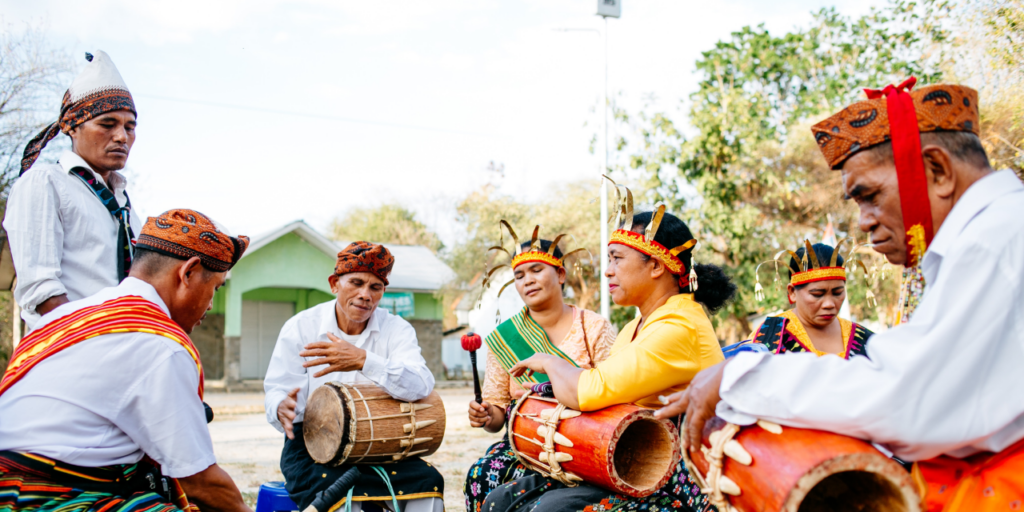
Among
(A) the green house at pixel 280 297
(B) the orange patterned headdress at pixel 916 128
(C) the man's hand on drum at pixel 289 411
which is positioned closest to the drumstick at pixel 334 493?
(C) the man's hand on drum at pixel 289 411

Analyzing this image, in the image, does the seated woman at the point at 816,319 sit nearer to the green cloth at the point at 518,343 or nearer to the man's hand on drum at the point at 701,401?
the green cloth at the point at 518,343

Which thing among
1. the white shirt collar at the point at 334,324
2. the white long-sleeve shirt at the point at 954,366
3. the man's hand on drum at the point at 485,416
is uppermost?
the white long-sleeve shirt at the point at 954,366

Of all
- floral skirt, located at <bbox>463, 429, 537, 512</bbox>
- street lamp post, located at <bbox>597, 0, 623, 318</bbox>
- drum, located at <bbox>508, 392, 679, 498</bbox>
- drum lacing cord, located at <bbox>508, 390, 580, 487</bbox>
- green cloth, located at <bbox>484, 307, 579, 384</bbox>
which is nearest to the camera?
drum, located at <bbox>508, 392, 679, 498</bbox>

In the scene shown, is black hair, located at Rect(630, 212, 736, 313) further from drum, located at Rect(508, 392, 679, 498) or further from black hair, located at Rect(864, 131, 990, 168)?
black hair, located at Rect(864, 131, 990, 168)

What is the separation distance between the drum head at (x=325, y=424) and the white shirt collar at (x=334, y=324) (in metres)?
0.49

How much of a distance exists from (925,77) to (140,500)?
16.8m

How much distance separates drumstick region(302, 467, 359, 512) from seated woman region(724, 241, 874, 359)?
8.81ft

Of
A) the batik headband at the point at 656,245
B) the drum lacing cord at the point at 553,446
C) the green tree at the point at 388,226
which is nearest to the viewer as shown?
the drum lacing cord at the point at 553,446

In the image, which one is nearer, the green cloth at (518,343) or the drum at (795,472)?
the drum at (795,472)

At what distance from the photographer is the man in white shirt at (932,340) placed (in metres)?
1.55

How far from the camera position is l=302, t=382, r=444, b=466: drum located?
3.73m

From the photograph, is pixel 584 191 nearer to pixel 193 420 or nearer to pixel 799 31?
pixel 799 31

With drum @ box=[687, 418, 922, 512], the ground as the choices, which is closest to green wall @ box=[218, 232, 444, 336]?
the ground

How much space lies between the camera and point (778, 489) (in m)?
1.66
